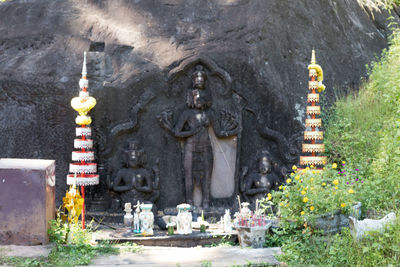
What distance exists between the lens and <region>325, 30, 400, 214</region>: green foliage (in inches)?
297

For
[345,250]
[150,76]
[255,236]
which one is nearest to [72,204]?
[255,236]

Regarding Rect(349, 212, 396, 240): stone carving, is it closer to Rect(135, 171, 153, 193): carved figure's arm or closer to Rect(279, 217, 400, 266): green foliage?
Rect(279, 217, 400, 266): green foliage

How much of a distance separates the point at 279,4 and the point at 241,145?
8.64 feet

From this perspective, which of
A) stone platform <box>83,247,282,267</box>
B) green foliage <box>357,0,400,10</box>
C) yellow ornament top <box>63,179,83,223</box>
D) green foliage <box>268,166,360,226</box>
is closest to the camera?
stone platform <box>83,247,282,267</box>

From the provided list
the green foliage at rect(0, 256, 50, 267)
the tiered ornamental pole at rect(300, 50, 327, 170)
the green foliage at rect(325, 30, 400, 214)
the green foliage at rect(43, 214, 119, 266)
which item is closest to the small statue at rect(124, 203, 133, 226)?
the green foliage at rect(43, 214, 119, 266)

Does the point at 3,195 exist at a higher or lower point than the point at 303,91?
lower

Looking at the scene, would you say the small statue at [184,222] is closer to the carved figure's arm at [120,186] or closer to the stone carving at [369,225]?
the carved figure's arm at [120,186]

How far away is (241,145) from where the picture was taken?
8242 mm

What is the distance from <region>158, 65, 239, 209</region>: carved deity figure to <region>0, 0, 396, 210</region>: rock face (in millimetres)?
166

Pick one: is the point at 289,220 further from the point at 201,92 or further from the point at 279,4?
the point at 279,4

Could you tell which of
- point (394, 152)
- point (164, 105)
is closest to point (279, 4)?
point (164, 105)

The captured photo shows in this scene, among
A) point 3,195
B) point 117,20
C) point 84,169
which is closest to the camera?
point 3,195

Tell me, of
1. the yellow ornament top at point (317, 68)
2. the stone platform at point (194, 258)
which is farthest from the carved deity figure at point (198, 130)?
the stone platform at point (194, 258)

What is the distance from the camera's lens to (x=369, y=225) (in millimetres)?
5258
